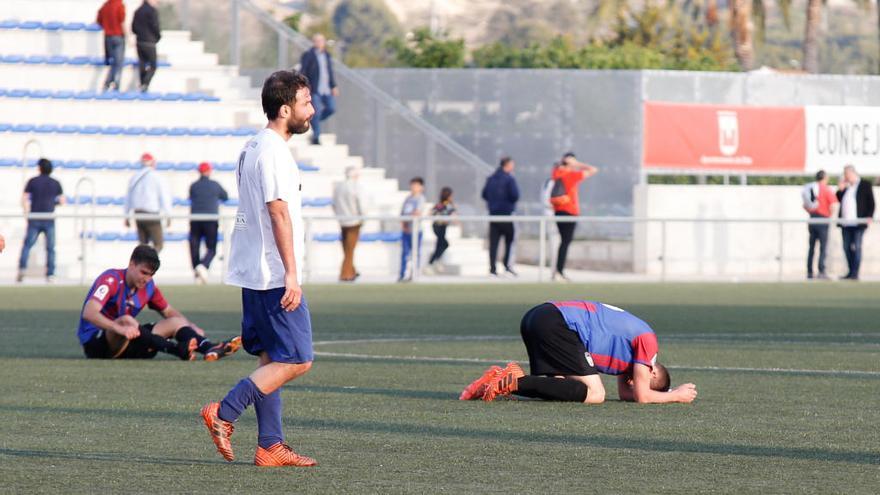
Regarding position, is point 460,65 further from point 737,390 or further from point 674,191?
point 737,390

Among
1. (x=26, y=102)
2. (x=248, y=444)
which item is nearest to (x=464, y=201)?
(x=26, y=102)

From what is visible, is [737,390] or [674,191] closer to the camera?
[737,390]

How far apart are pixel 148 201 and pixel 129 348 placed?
13.3 meters

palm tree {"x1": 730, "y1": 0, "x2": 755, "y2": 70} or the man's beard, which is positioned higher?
palm tree {"x1": 730, "y1": 0, "x2": 755, "y2": 70}

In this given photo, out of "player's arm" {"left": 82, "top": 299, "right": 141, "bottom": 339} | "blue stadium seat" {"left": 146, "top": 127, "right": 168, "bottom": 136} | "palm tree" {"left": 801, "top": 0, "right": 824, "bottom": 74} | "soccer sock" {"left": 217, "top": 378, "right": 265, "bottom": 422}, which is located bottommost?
"player's arm" {"left": 82, "top": 299, "right": 141, "bottom": 339}

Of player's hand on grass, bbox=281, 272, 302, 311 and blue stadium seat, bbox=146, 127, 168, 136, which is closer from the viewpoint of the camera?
player's hand on grass, bbox=281, 272, 302, 311

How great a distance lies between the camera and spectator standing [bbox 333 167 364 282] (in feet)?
91.1

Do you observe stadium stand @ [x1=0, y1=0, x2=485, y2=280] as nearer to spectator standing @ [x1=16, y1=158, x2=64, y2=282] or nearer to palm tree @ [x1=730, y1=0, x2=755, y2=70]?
spectator standing @ [x1=16, y1=158, x2=64, y2=282]

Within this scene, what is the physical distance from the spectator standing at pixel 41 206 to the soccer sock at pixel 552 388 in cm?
1686

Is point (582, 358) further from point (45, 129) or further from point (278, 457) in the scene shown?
point (45, 129)

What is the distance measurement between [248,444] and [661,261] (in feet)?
70.9

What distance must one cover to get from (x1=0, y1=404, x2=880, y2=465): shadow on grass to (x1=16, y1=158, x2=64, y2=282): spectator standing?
16509 mm

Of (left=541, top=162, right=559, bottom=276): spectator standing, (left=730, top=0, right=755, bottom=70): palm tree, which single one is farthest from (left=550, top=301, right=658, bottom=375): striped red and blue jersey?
(left=730, top=0, right=755, bottom=70): palm tree

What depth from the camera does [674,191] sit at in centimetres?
3266
